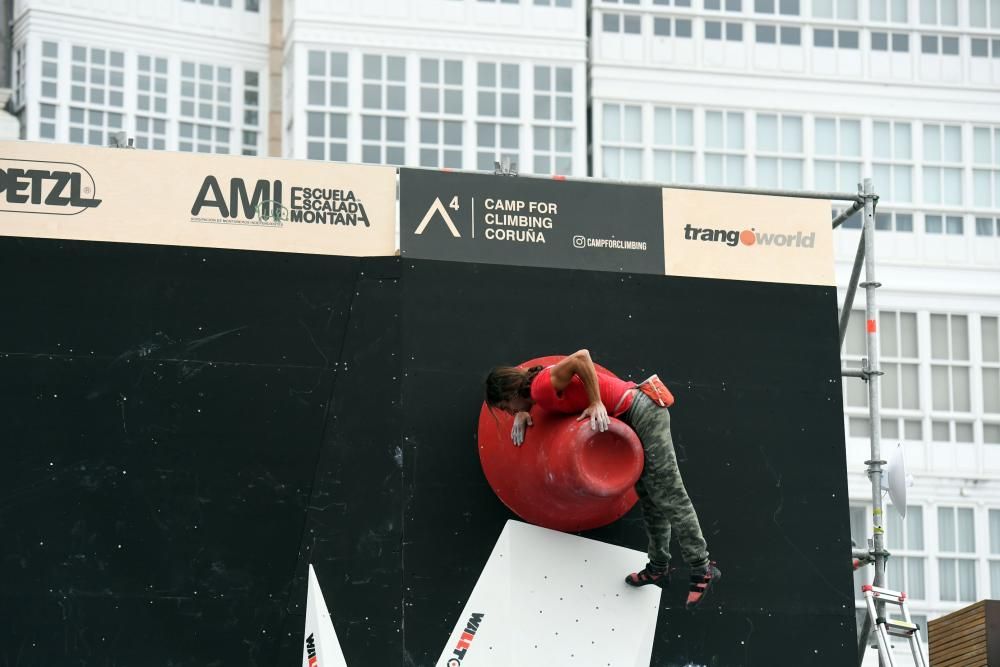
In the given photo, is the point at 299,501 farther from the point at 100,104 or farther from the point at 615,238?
the point at 100,104

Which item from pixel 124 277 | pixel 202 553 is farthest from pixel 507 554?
pixel 124 277

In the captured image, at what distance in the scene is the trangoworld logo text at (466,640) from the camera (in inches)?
378

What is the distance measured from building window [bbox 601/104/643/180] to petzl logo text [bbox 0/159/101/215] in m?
25.1

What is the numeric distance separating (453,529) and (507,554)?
395 mm

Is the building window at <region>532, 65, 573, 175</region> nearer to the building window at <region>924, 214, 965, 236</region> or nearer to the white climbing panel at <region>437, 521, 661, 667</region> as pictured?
the building window at <region>924, 214, 965, 236</region>

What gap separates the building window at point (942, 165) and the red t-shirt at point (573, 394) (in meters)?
29.1

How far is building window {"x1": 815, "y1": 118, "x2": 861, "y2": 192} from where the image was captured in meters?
35.8

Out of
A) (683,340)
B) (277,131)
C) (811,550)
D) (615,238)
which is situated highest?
(277,131)

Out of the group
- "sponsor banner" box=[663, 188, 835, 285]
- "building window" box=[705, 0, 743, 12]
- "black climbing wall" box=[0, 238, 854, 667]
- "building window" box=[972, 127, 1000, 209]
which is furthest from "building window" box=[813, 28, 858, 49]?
"black climbing wall" box=[0, 238, 854, 667]

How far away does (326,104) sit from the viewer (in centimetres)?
3359

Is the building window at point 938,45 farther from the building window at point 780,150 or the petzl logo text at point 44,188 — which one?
the petzl logo text at point 44,188

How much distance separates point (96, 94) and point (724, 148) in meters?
14.7

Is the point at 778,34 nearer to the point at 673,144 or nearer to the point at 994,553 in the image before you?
the point at 673,144

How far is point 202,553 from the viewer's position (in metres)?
9.59
